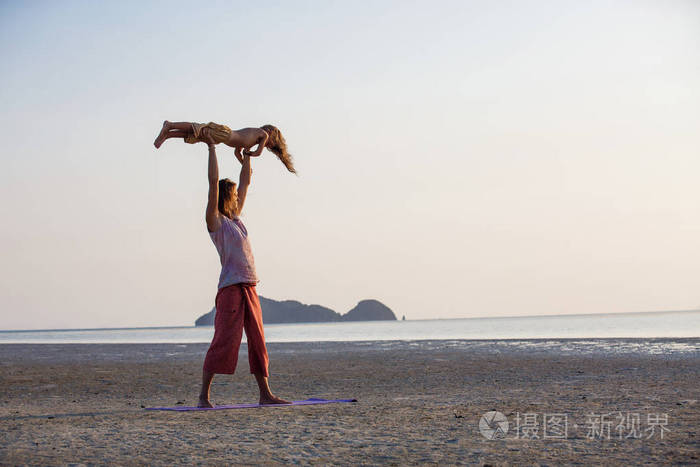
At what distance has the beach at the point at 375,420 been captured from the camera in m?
4.99

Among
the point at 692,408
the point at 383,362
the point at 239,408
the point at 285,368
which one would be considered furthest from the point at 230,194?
the point at 383,362

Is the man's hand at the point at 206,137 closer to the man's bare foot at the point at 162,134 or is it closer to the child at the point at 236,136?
Result: the child at the point at 236,136

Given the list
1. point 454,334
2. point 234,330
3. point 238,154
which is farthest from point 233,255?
point 454,334

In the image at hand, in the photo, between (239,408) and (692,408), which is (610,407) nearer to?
(692,408)

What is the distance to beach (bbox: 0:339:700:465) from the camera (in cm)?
499

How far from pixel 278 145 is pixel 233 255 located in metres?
1.57

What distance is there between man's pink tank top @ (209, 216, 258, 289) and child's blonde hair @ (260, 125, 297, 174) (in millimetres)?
1232

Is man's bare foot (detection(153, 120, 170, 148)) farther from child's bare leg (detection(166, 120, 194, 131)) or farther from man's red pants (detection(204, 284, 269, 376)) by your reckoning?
man's red pants (detection(204, 284, 269, 376))

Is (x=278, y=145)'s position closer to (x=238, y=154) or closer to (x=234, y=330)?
(x=238, y=154)

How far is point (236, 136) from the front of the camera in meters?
8.14

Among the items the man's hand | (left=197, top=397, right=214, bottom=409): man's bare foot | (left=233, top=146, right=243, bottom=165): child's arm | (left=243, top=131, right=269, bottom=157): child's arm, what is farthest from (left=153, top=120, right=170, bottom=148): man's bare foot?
(left=197, top=397, right=214, bottom=409): man's bare foot

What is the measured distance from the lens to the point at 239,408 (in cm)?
771

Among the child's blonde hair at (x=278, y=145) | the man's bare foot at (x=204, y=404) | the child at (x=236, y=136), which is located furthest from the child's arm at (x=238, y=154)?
the man's bare foot at (x=204, y=404)

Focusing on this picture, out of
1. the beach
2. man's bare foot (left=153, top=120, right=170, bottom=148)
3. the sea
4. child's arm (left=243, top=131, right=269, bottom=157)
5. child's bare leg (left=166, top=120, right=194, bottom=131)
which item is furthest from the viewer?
the sea
